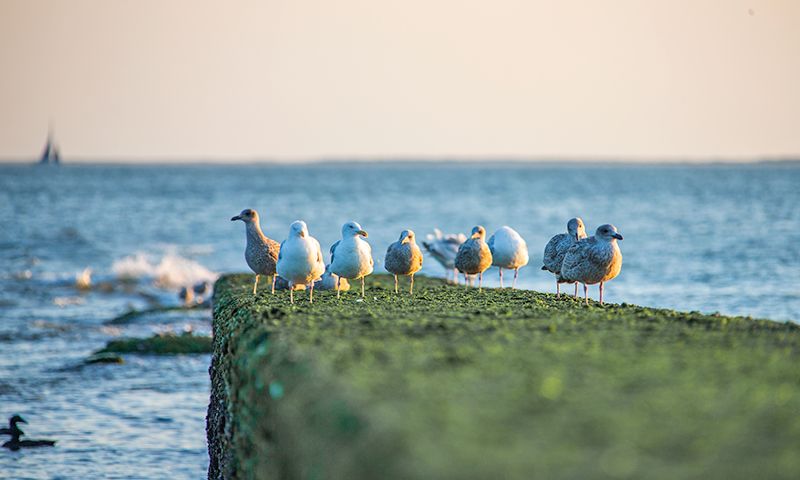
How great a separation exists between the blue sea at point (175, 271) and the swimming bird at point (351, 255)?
10.3 feet

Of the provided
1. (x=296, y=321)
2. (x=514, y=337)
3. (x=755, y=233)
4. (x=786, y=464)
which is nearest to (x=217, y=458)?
(x=296, y=321)

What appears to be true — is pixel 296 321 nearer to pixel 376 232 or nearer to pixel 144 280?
pixel 144 280

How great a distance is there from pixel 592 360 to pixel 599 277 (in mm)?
5103

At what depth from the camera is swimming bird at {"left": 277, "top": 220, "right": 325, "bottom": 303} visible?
10977 mm

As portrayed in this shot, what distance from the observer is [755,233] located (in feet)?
154

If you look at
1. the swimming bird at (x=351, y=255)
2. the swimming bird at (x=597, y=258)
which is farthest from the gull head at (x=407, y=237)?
the swimming bird at (x=597, y=258)

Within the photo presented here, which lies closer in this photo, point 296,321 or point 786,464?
point 786,464

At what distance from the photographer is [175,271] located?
115ft

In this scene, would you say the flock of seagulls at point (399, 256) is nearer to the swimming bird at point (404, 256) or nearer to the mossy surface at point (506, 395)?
the swimming bird at point (404, 256)

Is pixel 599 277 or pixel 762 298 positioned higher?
pixel 599 277

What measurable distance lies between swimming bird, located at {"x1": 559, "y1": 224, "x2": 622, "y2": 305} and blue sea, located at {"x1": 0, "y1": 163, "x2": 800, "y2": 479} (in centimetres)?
515

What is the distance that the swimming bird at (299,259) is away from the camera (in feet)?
36.0

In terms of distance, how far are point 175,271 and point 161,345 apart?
52.6 ft

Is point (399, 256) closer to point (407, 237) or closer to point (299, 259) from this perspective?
point (407, 237)
